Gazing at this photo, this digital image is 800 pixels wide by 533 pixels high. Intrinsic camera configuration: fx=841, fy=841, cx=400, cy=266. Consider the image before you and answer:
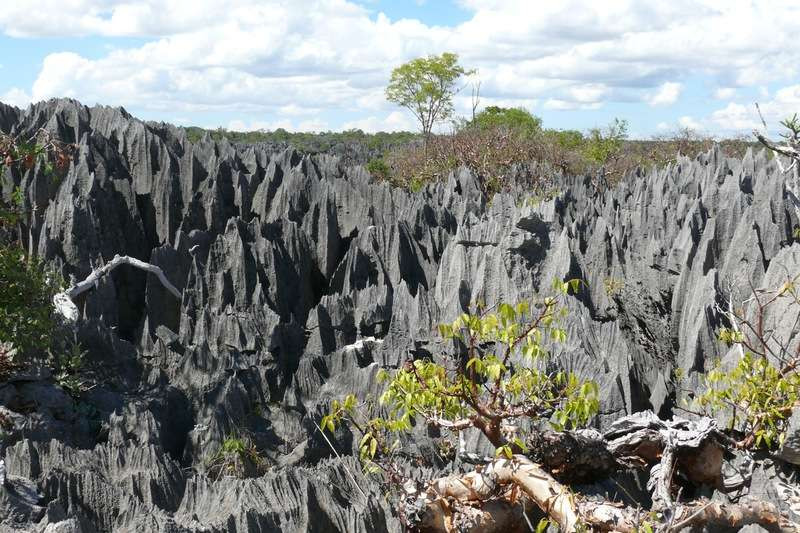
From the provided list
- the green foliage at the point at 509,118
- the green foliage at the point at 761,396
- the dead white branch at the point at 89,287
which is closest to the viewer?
the green foliage at the point at 761,396

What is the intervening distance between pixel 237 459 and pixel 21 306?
113 inches

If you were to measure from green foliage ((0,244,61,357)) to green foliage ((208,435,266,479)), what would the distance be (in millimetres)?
2345

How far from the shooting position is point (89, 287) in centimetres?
1276

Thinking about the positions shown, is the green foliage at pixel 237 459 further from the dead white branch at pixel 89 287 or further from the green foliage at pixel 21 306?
the dead white branch at pixel 89 287

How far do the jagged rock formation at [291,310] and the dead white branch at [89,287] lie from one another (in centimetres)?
25

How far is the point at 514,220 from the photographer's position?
44.5 feet

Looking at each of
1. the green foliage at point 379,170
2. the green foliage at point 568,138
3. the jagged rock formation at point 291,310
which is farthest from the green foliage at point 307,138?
the jagged rock formation at point 291,310

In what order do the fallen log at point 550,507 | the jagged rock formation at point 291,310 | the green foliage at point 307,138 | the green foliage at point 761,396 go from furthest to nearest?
the green foliage at point 307,138 < the green foliage at point 761,396 < the jagged rock formation at point 291,310 < the fallen log at point 550,507

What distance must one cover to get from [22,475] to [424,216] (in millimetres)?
11236

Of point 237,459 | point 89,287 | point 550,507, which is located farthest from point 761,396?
point 89,287

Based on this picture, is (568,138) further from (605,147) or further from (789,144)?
(789,144)

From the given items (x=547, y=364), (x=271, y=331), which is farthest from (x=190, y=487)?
(x=271, y=331)

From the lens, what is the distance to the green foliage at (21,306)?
8.97 meters

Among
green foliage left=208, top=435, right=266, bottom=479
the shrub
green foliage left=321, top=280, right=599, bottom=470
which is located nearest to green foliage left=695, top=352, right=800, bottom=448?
green foliage left=321, top=280, right=599, bottom=470
